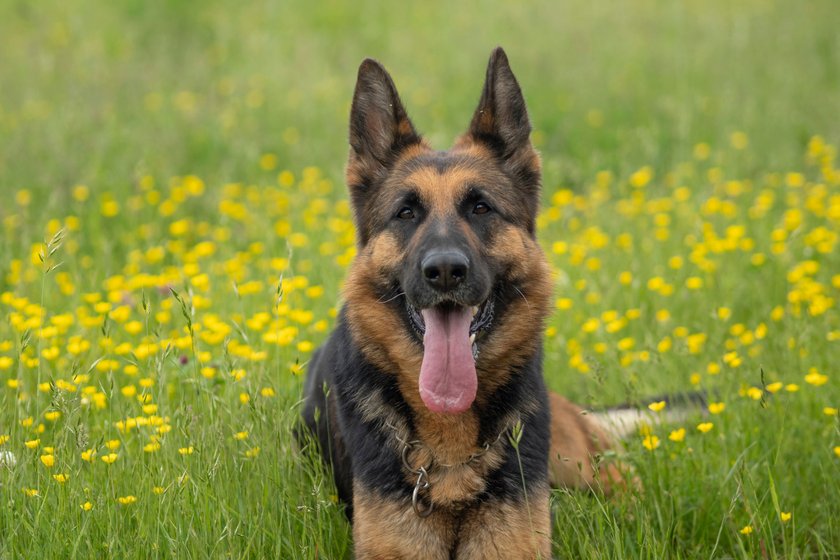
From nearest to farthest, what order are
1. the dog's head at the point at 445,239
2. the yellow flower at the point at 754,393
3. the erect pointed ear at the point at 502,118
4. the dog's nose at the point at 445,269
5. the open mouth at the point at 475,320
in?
the dog's nose at the point at 445,269 < the dog's head at the point at 445,239 < the open mouth at the point at 475,320 < the erect pointed ear at the point at 502,118 < the yellow flower at the point at 754,393

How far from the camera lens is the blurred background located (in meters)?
8.60

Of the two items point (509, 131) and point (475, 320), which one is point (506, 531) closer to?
point (475, 320)

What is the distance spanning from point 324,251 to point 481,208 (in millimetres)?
2882

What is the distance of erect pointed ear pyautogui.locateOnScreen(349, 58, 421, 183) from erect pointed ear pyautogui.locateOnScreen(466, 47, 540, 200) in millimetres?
296

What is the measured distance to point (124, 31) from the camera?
11523 millimetres

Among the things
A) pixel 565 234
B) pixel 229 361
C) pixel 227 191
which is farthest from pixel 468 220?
pixel 227 191

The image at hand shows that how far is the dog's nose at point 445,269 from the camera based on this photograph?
3.19 meters

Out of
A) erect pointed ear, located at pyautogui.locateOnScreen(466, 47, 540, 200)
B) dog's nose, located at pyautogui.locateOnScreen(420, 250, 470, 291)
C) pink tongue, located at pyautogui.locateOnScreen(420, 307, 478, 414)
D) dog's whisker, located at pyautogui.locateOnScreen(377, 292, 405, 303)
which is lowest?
pink tongue, located at pyautogui.locateOnScreen(420, 307, 478, 414)

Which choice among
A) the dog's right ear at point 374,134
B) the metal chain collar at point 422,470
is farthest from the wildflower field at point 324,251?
Answer: the dog's right ear at point 374,134

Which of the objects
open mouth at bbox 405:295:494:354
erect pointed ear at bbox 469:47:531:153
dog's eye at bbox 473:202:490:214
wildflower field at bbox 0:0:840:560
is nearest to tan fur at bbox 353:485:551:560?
wildflower field at bbox 0:0:840:560

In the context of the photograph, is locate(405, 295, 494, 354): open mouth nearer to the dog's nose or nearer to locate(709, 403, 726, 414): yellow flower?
the dog's nose

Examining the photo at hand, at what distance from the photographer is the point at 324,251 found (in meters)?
6.38

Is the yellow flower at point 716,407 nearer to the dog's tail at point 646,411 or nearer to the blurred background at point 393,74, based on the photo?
the dog's tail at point 646,411

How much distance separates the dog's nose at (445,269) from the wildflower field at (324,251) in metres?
0.68
